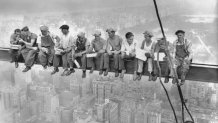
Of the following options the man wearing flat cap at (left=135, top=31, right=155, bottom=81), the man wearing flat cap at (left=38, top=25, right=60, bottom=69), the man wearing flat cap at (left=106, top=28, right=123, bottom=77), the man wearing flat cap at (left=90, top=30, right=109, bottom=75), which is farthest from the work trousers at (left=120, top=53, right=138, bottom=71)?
the man wearing flat cap at (left=38, top=25, right=60, bottom=69)

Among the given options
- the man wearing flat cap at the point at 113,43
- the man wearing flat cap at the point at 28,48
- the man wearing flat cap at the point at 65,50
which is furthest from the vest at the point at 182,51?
the man wearing flat cap at the point at 28,48

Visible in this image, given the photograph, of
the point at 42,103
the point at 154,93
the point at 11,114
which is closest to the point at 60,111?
the point at 42,103

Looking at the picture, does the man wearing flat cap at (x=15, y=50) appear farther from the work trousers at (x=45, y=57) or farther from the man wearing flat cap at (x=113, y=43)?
the man wearing flat cap at (x=113, y=43)

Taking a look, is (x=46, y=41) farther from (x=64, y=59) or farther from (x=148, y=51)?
(x=148, y=51)

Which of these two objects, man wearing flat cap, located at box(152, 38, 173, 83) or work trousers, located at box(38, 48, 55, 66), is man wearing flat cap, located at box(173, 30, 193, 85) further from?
work trousers, located at box(38, 48, 55, 66)

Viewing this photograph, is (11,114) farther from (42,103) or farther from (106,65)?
(106,65)

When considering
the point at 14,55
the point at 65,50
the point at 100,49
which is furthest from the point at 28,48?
the point at 100,49
